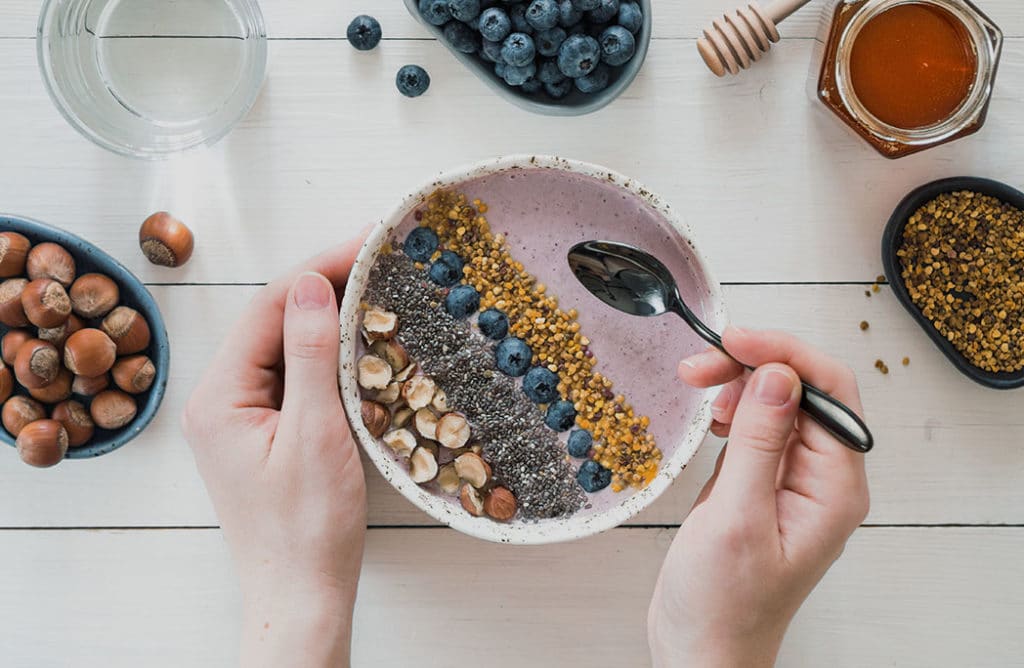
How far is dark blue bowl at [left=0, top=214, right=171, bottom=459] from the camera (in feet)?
2.79

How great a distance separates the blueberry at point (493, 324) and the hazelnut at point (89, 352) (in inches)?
14.5

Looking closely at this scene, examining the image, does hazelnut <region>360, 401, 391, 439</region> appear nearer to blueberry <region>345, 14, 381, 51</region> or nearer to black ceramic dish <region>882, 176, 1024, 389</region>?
blueberry <region>345, 14, 381, 51</region>

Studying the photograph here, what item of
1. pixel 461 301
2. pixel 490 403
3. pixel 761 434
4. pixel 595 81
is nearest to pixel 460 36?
pixel 595 81

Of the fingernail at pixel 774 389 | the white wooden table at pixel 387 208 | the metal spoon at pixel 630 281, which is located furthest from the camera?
the white wooden table at pixel 387 208

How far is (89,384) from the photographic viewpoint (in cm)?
86

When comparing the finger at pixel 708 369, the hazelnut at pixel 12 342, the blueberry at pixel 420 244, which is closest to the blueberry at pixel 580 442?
the finger at pixel 708 369

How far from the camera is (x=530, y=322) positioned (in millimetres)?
841

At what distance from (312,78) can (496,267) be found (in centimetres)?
29

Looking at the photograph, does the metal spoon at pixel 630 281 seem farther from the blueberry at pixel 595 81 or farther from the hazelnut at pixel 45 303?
the hazelnut at pixel 45 303

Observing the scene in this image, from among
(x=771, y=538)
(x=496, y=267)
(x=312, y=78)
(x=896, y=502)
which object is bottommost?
(x=896, y=502)

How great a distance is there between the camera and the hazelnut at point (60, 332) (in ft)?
2.77

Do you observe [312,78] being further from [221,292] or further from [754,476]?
[754,476]

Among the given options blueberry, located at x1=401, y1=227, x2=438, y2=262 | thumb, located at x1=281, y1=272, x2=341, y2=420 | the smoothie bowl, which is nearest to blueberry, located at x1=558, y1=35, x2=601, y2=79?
the smoothie bowl

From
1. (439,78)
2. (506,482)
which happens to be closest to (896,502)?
(506,482)
